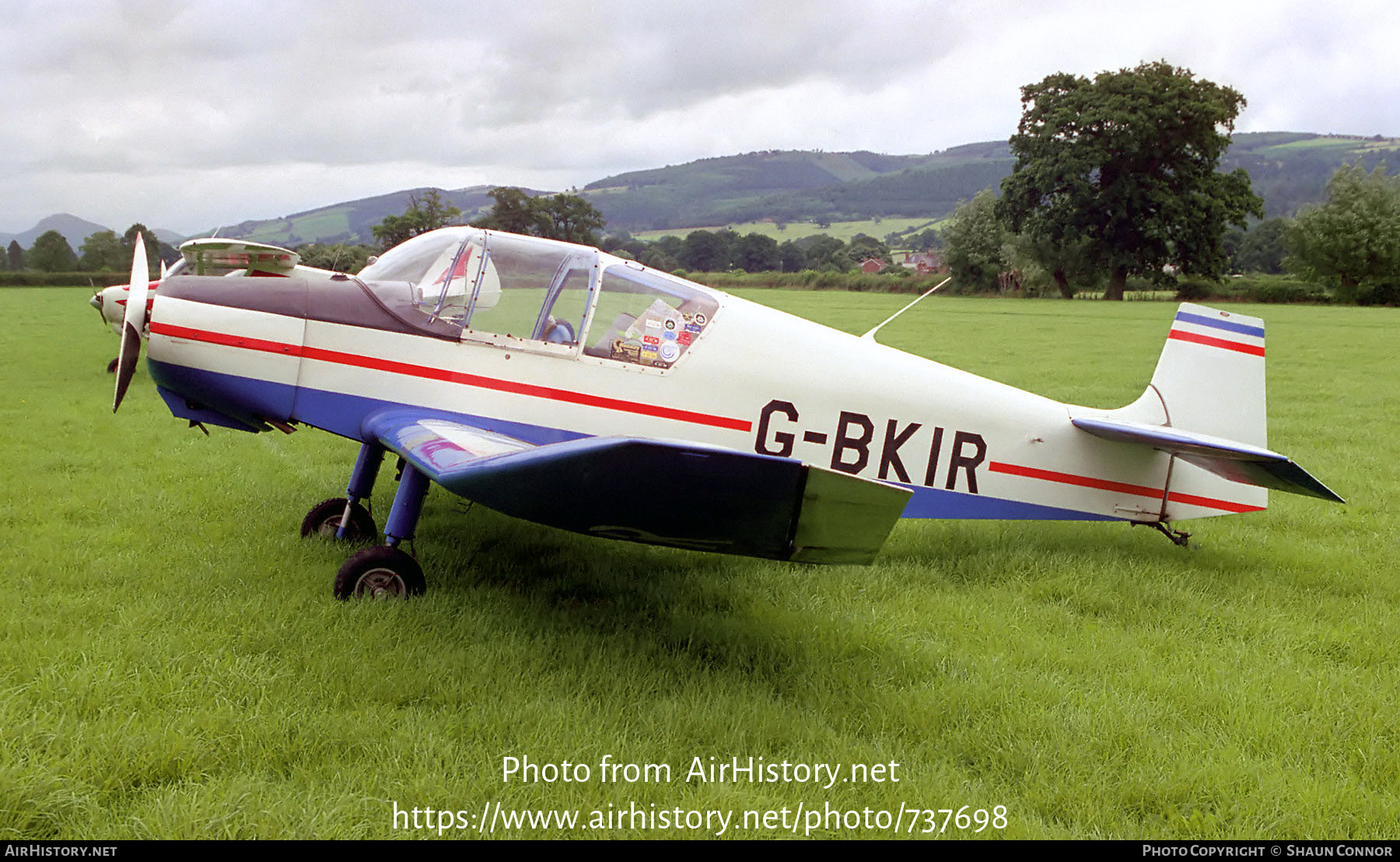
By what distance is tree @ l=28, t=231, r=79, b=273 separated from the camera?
4625cm

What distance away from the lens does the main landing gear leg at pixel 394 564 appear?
4.26 metres

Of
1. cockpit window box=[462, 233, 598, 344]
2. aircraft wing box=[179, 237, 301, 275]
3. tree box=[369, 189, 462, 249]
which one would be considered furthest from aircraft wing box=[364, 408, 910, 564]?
aircraft wing box=[179, 237, 301, 275]

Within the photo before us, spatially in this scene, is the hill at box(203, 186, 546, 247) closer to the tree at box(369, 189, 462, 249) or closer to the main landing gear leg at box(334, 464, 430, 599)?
the tree at box(369, 189, 462, 249)

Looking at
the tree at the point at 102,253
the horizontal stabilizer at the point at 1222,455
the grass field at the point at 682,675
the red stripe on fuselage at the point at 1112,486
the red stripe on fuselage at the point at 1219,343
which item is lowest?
the grass field at the point at 682,675

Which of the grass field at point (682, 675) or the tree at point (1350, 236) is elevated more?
the tree at point (1350, 236)

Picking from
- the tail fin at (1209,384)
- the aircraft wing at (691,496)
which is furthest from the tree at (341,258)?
the tail fin at (1209,384)

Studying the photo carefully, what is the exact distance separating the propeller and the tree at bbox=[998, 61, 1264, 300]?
182 ft

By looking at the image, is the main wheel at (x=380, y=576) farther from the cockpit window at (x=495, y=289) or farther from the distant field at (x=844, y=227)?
Answer: the distant field at (x=844, y=227)

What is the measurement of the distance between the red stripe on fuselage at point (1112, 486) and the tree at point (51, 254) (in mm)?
55979

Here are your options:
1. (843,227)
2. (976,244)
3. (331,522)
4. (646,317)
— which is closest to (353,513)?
(331,522)

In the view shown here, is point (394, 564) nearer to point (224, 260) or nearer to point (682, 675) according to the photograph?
point (682, 675)

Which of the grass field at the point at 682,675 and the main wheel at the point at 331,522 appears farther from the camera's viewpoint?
the main wheel at the point at 331,522

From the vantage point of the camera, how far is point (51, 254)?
46688 millimetres

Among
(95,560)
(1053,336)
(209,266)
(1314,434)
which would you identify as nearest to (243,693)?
(95,560)
